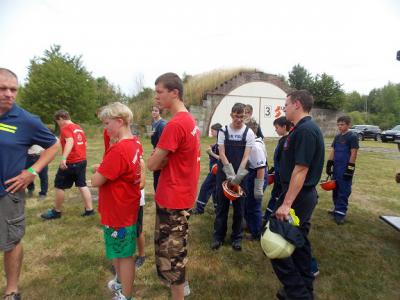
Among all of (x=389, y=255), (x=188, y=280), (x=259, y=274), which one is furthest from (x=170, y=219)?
(x=389, y=255)

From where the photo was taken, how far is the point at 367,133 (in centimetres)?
2975

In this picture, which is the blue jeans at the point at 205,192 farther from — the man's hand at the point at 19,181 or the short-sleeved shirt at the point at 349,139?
the man's hand at the point at 19,181

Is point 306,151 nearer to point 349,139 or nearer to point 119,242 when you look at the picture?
point 119,242

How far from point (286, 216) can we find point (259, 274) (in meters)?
1.37

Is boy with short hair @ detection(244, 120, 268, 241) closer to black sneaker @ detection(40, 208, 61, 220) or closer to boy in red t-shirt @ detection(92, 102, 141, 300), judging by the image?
boy in red t-shirt @ detection(92, 102, 141, 300)

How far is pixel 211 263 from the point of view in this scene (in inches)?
156

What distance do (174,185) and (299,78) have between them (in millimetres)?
30620

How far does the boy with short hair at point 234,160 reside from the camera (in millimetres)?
4047

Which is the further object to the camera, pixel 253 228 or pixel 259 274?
pixel 253 228

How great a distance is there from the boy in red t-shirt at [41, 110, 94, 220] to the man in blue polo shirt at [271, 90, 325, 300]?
3.77 m

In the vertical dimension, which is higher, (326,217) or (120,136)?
(120,136)

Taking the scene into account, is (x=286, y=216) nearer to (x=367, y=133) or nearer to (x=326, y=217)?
(x=326, y=217)

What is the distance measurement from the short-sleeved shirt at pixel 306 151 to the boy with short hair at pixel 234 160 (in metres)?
1.09

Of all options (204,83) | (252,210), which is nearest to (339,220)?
(252,210)
